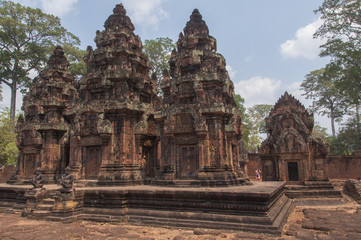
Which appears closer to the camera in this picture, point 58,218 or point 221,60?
point 58,218

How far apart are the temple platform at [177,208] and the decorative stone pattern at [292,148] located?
236 inches

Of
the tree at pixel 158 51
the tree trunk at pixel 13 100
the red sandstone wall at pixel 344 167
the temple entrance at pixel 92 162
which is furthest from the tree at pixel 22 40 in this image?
the red sandstone wall at pixel 344 167

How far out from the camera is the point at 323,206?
10617 mm

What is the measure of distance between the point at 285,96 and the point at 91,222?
11450mm

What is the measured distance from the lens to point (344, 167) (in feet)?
66.4

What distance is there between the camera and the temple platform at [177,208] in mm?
6387

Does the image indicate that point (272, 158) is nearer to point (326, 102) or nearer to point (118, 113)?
point (118, 113)

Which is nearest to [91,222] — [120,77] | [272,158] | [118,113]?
[118,113]

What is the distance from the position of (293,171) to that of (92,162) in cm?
995

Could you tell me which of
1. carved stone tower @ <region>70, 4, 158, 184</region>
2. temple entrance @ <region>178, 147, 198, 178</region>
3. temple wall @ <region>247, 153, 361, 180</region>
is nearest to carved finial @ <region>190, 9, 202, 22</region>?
carved stone tower @ <region>70, 4, 158, 184</region>

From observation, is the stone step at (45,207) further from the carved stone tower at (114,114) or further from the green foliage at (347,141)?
the green foliage at (347,141)

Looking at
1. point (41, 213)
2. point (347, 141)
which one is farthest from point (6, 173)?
point (347, 141)

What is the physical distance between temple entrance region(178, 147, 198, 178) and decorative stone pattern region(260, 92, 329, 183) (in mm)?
5887

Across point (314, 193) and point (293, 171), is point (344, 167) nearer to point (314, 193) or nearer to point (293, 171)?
point (293, 171)
